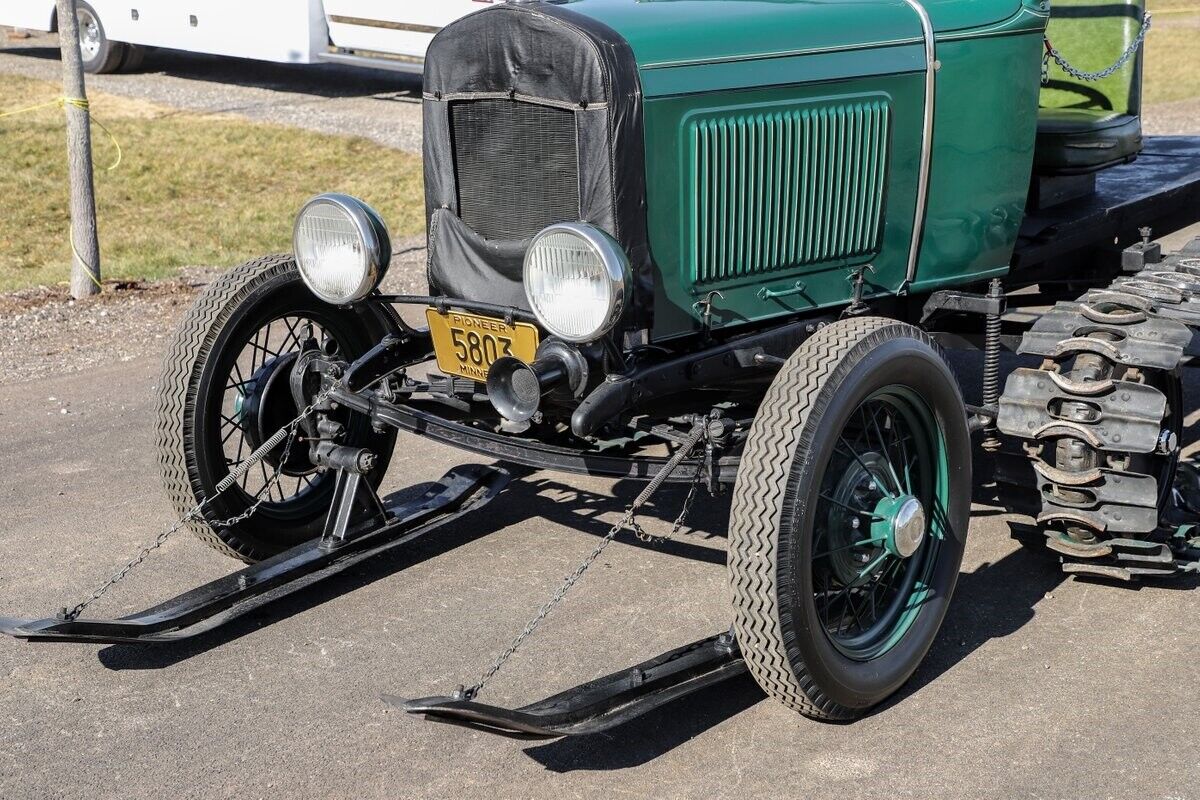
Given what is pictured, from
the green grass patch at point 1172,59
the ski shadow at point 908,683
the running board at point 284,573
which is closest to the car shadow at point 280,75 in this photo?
the green grass patch at point 1172,59

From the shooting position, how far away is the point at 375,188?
1175 centimetres

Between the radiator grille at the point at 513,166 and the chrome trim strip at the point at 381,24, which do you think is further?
the chrome trim strip at the point at 381,24

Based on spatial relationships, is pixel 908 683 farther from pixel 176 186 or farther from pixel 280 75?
pixel 280 75

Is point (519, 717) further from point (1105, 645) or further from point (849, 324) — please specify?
point (1105, 645)

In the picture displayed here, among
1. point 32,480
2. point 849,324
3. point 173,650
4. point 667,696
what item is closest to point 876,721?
point 667,696

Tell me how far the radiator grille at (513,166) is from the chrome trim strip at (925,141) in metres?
1.34

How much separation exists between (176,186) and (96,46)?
18.9ft

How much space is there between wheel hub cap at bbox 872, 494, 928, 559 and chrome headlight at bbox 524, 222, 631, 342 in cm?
97

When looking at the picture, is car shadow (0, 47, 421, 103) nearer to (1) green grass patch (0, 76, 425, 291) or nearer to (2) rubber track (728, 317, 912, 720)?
(1) green grass patch (0, 76, 425, 291)

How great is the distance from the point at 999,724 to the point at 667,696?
0.95 m

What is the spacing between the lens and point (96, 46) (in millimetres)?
16531

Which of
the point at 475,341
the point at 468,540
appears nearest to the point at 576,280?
the point at 475,341

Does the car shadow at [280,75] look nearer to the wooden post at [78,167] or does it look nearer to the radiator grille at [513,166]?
the wooden post at [78,167]

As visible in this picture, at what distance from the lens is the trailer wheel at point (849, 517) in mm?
3609
